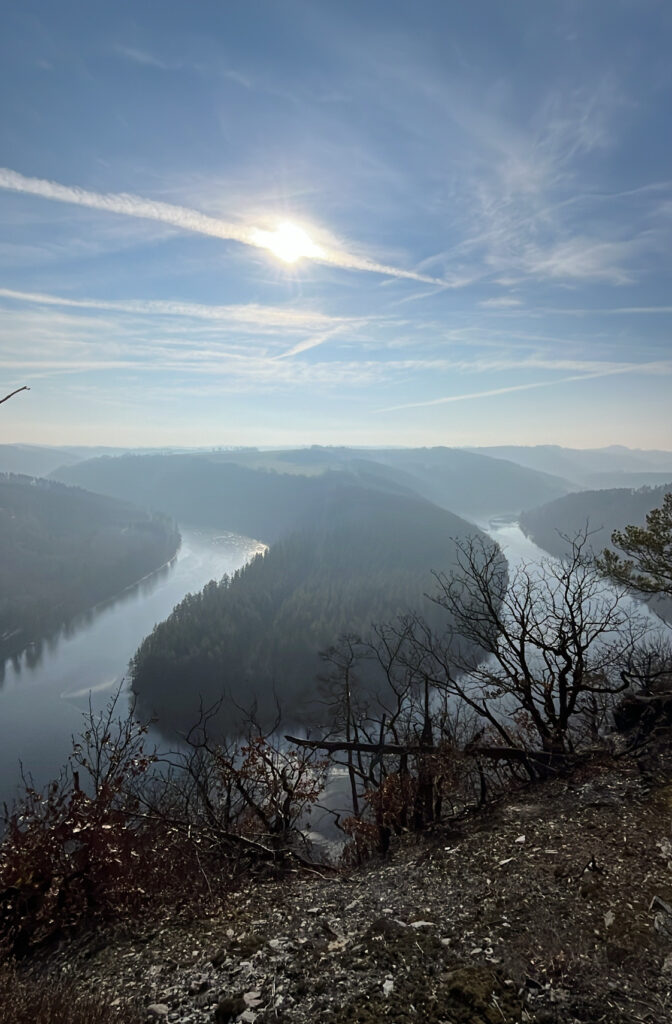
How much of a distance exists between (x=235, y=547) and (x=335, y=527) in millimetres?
39160

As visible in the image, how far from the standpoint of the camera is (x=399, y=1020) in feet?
13.5

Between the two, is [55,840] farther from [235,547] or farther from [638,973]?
[235,547]

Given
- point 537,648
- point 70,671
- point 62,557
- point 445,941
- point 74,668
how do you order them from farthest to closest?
point 62,557 < point 74,668 < point 70,671 < point 537,648 < point 445,941

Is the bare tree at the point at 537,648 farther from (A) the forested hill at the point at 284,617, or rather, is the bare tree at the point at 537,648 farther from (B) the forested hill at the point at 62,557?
(B) the forested hill at the point at 62,557

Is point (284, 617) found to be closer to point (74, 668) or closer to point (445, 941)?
point (74, 668)

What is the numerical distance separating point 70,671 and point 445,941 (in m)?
85.6

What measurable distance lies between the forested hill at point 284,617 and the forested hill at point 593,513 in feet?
108

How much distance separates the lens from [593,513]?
6845 inches

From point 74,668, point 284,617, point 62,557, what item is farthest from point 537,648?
point 62,557

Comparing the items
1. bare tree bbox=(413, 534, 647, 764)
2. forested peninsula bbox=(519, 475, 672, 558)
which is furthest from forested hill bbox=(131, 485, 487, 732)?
forested peninsula bbox=(519, 475, 672, 558)

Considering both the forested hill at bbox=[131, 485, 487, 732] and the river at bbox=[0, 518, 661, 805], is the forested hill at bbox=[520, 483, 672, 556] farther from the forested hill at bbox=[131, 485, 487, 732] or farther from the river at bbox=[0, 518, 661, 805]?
the forested hill at bbox=[131, 485, 487, 732]

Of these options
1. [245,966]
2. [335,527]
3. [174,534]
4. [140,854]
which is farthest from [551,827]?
[174,534]

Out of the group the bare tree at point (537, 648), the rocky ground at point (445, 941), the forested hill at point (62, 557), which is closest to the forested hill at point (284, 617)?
the bare tree at point (537, 648)

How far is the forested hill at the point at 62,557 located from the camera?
11120cm
